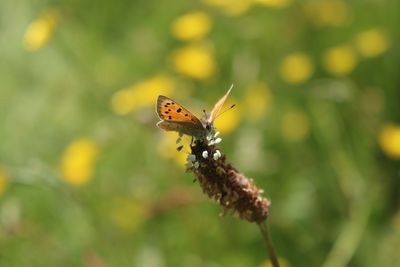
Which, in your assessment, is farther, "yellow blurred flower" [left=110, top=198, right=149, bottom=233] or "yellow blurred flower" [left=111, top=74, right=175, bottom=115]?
"yellow blurred flower" [left=111, top=74, right=175, bottom=115]

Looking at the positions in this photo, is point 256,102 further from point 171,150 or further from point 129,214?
point 129,214

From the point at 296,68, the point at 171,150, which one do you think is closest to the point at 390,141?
the point at 296,68

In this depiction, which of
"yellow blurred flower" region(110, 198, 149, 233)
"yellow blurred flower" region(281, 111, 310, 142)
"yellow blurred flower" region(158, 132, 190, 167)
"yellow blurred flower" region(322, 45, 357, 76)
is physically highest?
"yellow blurred flower" region(322, 45, 357, 76)

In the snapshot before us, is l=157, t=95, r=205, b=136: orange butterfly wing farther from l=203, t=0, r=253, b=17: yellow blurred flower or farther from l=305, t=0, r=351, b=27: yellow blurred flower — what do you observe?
l=305, t=0, r=351, b=27: yellow blurred flower

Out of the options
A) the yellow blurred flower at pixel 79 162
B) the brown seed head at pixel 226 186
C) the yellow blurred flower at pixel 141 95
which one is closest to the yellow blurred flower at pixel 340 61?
the yellow blurred flower at pixel 141 95

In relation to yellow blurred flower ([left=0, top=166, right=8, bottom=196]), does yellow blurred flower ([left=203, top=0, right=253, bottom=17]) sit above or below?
above

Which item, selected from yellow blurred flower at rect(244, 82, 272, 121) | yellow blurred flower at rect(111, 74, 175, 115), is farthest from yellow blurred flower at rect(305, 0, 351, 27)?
yellow blurred flower at rect(111, 74, 175, 115)
